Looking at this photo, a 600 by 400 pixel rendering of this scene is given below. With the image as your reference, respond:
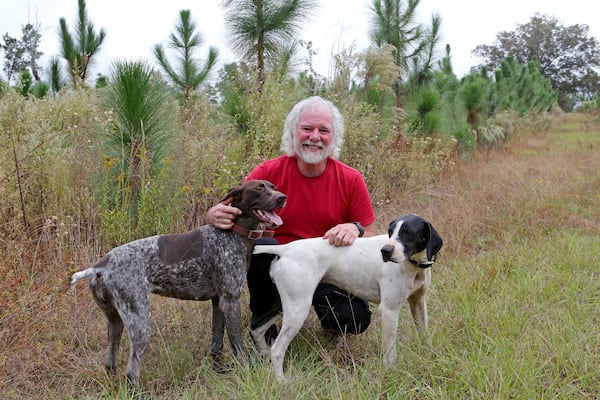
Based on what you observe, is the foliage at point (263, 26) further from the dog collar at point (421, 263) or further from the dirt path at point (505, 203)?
the dog collar at point (421, 263)

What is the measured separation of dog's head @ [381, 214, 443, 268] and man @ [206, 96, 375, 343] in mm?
542

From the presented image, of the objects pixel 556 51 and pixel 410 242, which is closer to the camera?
pixel 410 242

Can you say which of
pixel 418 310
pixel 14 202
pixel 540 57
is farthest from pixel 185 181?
pixel 540 57

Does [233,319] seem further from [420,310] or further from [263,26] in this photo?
[263,26]

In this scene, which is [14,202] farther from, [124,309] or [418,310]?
[418,310]

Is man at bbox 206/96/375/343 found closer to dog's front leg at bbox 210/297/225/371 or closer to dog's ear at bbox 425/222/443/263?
dog's front leg at bbox 210/297/225/371

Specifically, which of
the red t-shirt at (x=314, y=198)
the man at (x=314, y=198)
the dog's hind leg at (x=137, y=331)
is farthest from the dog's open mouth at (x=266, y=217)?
the dog's hind leg at (x=137, y=331)

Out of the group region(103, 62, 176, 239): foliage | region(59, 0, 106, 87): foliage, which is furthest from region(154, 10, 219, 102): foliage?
region(103, 62, 176, 239): foliage

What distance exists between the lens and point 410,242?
2398 mm

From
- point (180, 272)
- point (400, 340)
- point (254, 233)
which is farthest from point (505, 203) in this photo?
point (180, 272)

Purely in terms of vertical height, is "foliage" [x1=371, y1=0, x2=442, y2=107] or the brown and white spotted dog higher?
"foliage" [x1=371, y1=0, x2=442, y2=107]

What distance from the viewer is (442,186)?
7832mm

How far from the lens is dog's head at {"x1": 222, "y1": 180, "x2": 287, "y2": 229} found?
256 centimetres

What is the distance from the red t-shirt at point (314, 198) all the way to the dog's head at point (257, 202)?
0.51 m
